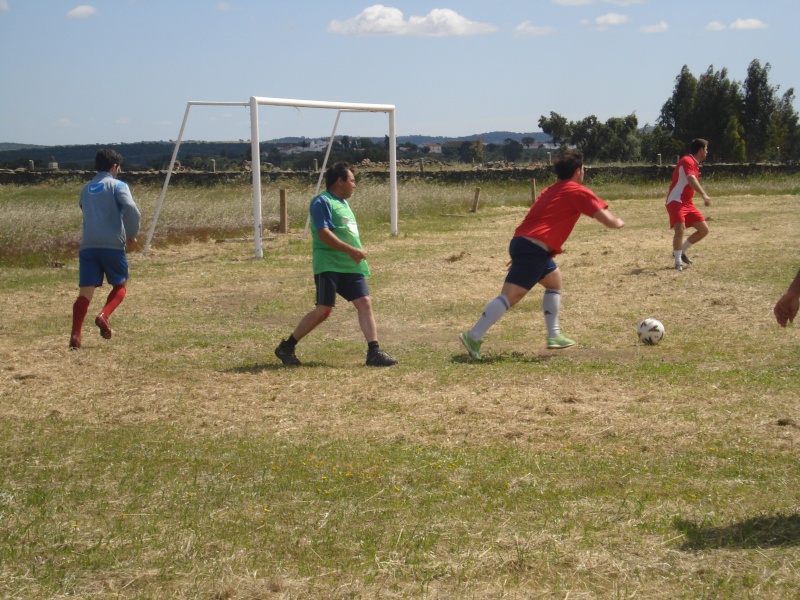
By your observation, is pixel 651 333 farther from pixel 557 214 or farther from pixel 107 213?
pixel 107 213

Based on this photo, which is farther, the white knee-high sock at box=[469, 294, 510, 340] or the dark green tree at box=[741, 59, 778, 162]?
the dark green tree at box=[741, 59, 778, 162]

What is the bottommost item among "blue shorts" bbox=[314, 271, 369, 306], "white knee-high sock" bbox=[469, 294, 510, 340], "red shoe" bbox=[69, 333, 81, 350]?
"red shoe" bbox=[69, 333, 81, 350]

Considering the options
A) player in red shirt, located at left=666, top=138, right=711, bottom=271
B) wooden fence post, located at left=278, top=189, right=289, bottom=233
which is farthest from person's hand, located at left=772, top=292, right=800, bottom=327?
wooden fence post, located at left=278, top=189, right=289, bottom=233

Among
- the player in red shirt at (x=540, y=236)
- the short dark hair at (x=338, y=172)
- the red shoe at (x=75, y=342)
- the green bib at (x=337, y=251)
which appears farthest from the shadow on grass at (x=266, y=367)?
the red shoe at (x=75, y=342)

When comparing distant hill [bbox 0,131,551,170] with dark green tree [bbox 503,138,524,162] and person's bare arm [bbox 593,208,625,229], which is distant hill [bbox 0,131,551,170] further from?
person's bare arm [bbox 593,208,625,229]

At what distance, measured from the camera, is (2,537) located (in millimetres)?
4285

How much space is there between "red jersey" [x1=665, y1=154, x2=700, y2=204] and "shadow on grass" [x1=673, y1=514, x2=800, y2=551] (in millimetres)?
10137

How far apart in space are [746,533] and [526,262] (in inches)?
170

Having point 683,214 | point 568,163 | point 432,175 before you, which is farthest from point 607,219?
point 432,175

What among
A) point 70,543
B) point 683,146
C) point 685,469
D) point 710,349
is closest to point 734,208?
point 710,349

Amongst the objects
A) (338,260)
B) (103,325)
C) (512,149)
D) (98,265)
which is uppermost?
(512,149)

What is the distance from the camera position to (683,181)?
45.9ft

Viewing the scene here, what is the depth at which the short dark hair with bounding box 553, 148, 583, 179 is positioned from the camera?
8.41 m

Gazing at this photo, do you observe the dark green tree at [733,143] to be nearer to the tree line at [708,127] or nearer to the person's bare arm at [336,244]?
the tree line at [708,127]
